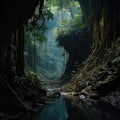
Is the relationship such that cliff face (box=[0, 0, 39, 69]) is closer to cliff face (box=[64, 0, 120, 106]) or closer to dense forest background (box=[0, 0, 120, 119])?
dense forest background (box=[0, 0, 120, 119])

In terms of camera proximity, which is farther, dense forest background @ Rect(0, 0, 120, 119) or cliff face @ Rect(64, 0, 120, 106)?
cliff face @ Rect(64, 0, 120, 106)

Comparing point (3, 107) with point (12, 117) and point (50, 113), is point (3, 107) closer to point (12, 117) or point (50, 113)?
point (12, 117)

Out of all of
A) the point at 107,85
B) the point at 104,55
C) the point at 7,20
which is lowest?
the point at 107,85

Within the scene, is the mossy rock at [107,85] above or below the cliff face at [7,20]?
below

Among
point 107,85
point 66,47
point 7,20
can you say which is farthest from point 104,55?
point 66,47

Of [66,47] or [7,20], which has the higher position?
[7,20]

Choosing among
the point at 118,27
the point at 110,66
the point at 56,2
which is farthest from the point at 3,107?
the point at 56,2

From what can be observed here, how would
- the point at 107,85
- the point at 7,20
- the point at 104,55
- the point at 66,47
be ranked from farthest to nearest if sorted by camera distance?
the point at 66,47, the point at 104,55, the point at 107,85, the point at 7,20

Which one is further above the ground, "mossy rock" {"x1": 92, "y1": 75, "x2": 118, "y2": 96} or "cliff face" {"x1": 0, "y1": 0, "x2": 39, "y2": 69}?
"cliff face" {"x1": 0, "y1": 0, "x2": 39, "y2": 69}

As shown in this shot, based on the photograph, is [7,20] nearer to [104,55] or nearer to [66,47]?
[104,55]

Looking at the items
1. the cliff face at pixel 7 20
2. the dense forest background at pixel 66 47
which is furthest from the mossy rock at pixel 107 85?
the cliff face at pixel 7 20

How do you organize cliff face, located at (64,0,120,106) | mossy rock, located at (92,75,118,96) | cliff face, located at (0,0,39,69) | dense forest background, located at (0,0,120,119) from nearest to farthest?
dense forest background, located at (0,0,120,119) < cliff face, located at (0,0,39,69) < mossy rock, located at (92,75,118,96) < cliff face, located at (64,0,120,106)

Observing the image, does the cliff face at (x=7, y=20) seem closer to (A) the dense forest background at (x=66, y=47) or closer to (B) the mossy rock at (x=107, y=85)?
(A) the dense forest background at (x=66, y=47)

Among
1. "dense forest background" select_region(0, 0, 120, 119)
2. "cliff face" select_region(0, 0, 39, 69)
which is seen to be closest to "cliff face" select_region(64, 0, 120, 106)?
"dense forest background" select_region(0, 0, 120, 119)
